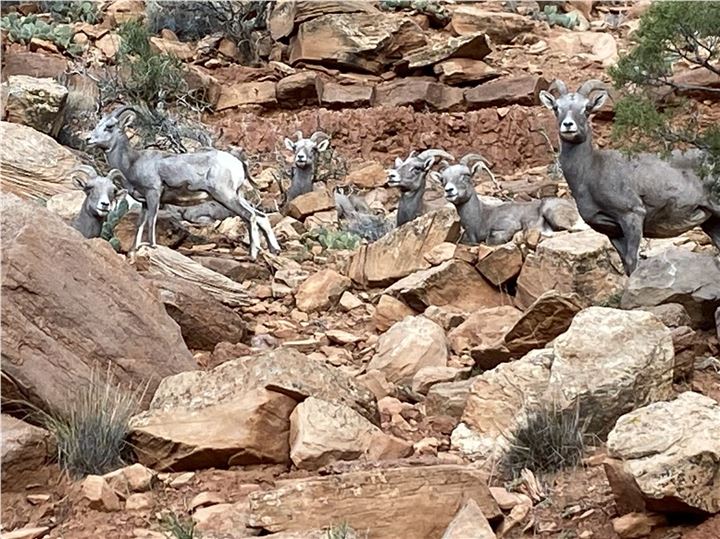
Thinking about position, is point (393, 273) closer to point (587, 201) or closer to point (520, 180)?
point (587, 201)

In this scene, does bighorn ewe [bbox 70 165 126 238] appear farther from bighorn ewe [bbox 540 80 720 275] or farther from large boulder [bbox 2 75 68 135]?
bighorn ewe [bbox 540 80 720 275]

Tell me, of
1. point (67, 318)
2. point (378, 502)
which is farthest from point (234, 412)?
point (67, 318)

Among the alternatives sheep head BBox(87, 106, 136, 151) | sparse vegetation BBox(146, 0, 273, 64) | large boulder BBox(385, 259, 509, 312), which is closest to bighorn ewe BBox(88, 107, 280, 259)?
sheep head BBox(87, 106, 136, 151)

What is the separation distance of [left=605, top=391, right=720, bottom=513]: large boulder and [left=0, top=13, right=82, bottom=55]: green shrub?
59.8 feet

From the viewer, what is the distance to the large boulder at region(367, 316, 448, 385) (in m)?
6.96

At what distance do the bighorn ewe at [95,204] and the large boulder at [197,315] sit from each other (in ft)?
9.72

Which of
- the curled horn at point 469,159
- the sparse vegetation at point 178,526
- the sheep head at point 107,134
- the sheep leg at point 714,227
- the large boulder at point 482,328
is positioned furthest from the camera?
the curled horn at point 469,159

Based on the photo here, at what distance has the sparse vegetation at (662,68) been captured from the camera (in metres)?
7.02

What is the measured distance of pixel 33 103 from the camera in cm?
1498

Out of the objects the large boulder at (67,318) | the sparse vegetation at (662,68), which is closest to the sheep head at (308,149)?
the sparse vegetation at (662,68)

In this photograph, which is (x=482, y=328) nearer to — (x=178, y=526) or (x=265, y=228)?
(x=178, y=526)

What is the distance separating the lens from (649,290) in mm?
7371

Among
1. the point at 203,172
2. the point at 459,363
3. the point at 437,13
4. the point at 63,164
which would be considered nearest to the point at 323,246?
the point at 203,172

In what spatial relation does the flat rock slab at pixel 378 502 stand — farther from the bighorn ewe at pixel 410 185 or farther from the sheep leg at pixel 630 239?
the bighorn ewe at pixel 410 185
